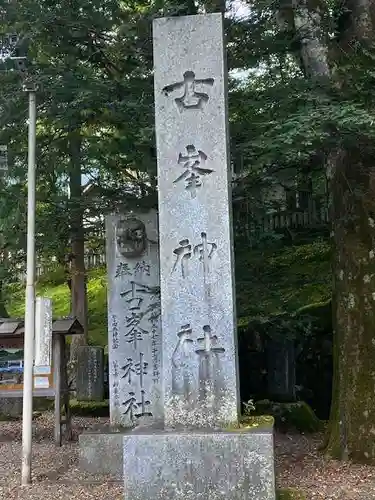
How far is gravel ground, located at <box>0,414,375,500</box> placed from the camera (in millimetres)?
5496

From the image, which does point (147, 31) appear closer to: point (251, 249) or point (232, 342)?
point (251, 249)

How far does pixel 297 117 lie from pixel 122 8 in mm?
3060

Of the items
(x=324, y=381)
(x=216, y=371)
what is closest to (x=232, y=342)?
(x=216, y=371)

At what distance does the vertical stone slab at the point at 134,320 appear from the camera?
721cm

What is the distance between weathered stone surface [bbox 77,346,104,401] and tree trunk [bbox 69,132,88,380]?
0.76m

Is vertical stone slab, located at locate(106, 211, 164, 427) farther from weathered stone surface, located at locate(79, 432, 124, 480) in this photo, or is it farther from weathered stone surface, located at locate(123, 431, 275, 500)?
weathered stone surface, located at locate(123, 431, 275, 500)

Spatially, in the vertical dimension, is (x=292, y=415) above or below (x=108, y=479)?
above

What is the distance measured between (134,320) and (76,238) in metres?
1.44

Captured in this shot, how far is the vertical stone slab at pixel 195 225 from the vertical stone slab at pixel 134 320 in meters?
2.35

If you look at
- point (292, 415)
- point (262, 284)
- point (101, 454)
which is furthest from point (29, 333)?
point (292, 415)

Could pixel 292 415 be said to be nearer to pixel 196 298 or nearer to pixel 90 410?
pixel 90 410

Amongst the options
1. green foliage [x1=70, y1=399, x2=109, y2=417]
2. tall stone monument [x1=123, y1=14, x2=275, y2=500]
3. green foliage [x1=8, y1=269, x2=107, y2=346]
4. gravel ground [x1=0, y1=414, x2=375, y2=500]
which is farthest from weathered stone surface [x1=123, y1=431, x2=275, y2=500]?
green foliage [x1=8, y1=269, x2=107, y2=346]

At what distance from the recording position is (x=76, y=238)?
25.8 feet

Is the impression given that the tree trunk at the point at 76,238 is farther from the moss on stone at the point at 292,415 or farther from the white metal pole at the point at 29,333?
the moss on stone at the point at 292,415
